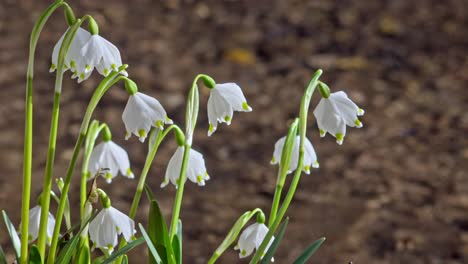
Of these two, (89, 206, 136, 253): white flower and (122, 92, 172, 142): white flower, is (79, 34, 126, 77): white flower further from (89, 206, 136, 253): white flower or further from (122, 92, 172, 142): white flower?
(89, 206, 136, 253): white flower

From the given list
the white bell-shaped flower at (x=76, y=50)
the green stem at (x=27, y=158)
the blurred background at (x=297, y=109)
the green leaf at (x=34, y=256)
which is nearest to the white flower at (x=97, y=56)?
the white bell-shaped flower at (x=76, y=50)

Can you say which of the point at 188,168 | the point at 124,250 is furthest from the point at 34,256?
the point at 188,168

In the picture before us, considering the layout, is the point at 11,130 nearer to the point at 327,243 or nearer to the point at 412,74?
the point at 327,243

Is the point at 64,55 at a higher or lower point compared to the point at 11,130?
higher

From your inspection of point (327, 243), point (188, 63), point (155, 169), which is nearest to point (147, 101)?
point (327, 243)

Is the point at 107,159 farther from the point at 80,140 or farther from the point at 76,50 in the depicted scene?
the point at 76,50

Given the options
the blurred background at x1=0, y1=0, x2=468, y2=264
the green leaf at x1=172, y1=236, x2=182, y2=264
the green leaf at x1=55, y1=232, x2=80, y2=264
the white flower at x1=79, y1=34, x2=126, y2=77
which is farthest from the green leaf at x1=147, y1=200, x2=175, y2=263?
the blurred background at x1=0, y1=0, x2=468, y2=264

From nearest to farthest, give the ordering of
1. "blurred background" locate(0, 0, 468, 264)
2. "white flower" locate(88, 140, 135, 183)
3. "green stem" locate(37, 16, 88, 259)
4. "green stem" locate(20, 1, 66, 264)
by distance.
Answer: "green stem" locate(37, 16, 88, 259) < "green stem" locate(20, 1, 66, 264) < "white flower" locate(88, 140, 135, 183) < "blurred background" locate(0, 0, 468, 264)
